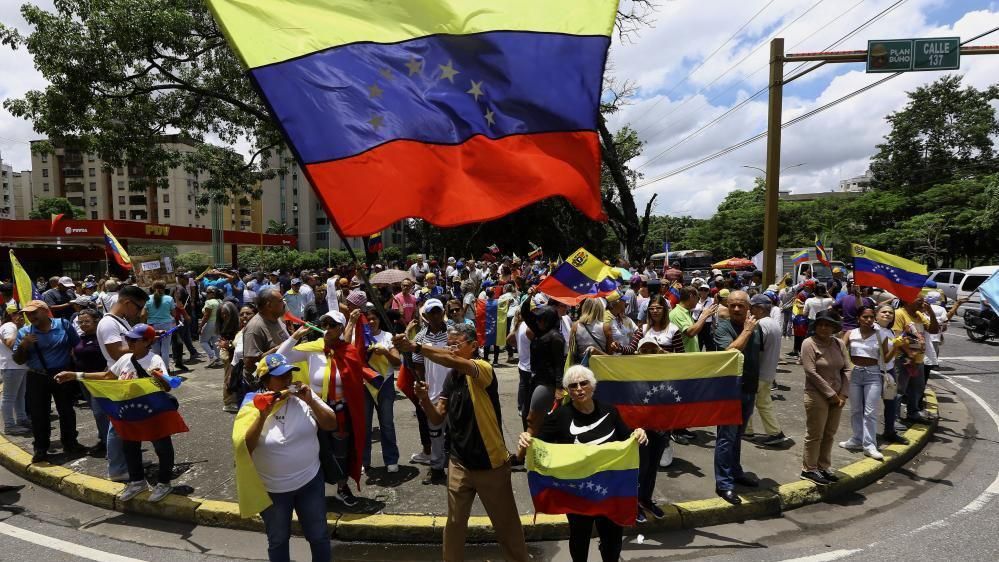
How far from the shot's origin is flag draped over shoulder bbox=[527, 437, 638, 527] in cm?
359

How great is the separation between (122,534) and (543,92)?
5116 millimetres

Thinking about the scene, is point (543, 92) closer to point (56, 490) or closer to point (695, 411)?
point (695, 411)

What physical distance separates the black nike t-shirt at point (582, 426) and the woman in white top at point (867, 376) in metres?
4.05

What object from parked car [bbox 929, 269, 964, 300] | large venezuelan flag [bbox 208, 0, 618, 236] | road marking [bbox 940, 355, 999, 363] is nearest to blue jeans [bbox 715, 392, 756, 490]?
large venezuelan flag [bbox 208, 0, 618, 236]

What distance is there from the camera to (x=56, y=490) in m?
5.70

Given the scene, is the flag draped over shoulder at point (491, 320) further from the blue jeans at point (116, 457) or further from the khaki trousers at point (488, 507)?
the khaki trousers at point (488, 507)

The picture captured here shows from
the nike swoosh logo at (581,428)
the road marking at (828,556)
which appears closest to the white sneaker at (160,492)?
the nike swoosh logo at (581,428)

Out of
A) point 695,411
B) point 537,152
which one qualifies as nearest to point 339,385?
point 537,152

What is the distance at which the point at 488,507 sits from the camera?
3684 mm

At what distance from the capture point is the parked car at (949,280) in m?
21.1

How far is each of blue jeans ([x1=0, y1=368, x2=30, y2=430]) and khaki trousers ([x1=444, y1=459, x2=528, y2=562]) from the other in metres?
6.03

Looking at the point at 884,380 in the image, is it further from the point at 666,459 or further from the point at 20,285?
the point at 20,285

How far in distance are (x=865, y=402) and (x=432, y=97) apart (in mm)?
6058

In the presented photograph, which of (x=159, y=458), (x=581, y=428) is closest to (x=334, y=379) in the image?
(x=159, y=458)
